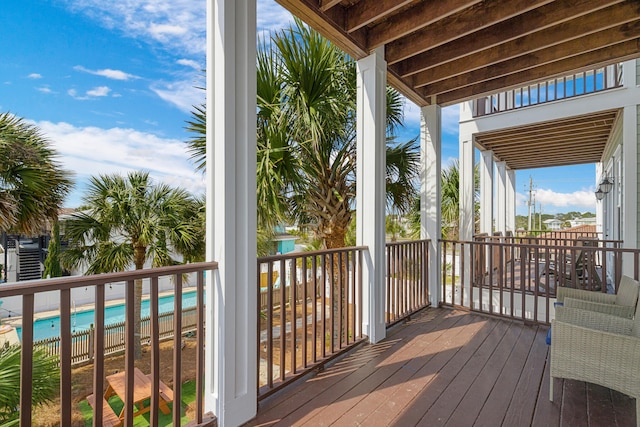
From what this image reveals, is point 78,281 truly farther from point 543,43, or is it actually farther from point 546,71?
point 546,71

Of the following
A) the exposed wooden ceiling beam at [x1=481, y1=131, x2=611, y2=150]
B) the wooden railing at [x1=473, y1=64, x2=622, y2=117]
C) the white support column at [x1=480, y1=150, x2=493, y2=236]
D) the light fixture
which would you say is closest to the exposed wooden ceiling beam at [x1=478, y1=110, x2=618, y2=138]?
the wooden railing at [x1=473, y1=64, x2=622, y2=117]

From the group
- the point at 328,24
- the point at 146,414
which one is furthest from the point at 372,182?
the point at 146,414

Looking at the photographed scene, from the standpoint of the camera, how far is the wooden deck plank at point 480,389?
1924mm

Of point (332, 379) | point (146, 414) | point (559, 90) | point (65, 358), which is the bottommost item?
point (146, 414)

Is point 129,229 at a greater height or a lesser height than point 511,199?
lesser

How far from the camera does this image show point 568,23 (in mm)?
3016

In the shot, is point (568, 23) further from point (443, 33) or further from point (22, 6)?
point (22, 6)

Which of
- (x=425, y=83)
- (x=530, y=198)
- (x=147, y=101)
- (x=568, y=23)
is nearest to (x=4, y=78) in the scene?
(x=147, y=101)

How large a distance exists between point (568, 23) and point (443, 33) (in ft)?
3.83

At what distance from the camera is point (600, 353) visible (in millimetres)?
1921

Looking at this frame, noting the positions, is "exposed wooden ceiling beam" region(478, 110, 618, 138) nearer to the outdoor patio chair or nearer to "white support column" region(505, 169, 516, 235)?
the outdoor patio chair

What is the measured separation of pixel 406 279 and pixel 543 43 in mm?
2857

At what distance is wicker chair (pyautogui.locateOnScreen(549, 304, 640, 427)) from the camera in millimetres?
1809

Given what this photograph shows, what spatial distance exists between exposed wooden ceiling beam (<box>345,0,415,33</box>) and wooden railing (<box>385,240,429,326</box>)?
7.08ft
